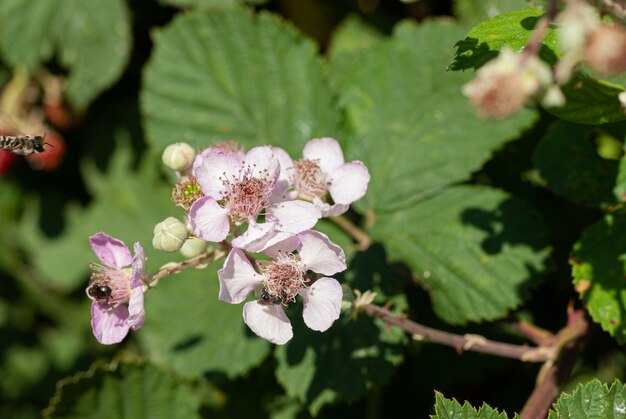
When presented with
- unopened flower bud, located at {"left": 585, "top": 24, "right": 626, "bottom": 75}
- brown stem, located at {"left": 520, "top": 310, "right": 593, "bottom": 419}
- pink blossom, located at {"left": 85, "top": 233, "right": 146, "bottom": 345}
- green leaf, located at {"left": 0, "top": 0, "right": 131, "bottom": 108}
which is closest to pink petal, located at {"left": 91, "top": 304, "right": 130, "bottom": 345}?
pink blossom, located at {"left": 85, "top": 233, "right": 146, "bottom": 345}

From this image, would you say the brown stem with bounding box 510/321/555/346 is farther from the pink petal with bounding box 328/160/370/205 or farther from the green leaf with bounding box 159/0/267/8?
the green leaf with bounding box 159/0/267/8

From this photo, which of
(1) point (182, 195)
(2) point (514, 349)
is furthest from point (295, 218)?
(2) point (514, 349)

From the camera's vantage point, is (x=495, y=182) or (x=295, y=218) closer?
(x=295, y=218)

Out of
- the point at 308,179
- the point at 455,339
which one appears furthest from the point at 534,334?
the point at 308,179

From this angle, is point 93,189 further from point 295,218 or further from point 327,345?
point 295,218

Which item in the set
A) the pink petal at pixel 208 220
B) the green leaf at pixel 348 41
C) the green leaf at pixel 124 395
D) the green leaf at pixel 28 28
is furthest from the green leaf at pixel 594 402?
the green leaf at pixel 28 28

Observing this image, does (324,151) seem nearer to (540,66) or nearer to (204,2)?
(540,66)
